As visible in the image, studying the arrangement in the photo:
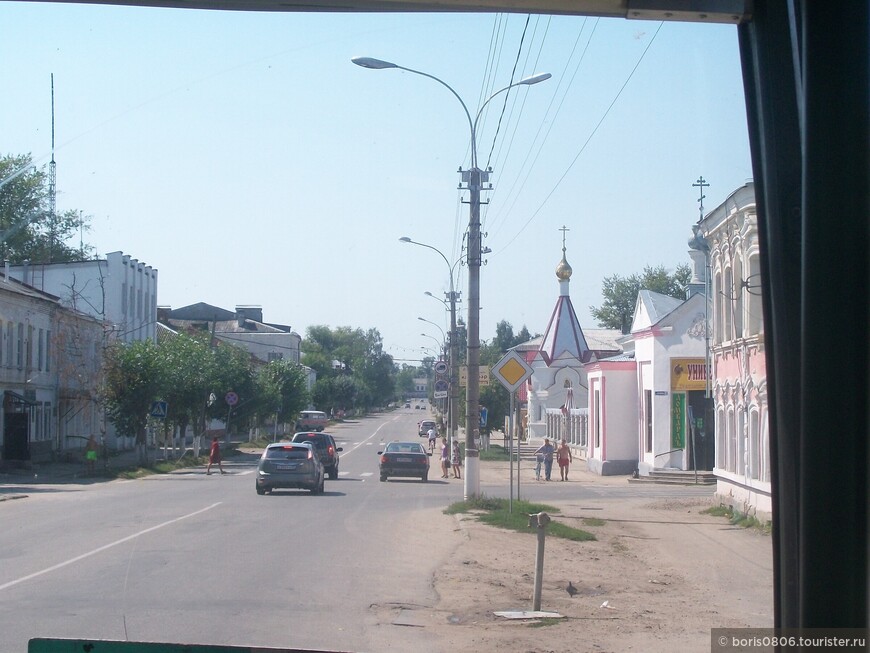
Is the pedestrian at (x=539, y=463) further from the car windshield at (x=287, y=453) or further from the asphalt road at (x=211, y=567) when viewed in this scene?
the car windshield at (x=287, y=453)

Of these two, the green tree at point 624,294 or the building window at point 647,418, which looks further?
the green tree at point 624,294

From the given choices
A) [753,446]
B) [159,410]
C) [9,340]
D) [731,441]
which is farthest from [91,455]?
[753,446]

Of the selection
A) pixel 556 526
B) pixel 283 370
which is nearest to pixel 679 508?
pixel 556 526

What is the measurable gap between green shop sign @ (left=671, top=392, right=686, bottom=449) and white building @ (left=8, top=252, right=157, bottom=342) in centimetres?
1951

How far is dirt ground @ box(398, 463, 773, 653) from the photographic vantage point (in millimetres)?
8719

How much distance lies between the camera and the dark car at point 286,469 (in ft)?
85.0

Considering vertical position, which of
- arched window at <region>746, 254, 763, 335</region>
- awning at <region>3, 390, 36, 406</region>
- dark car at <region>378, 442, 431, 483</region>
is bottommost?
dark car at <region>378, 442, 431, 483</region>

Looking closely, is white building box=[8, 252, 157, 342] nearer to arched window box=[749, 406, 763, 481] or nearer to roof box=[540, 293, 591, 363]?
roof box=[540, 293, 591, 363]

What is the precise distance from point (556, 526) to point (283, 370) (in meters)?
54.5

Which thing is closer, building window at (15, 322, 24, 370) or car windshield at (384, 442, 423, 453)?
car windshield at (384, 442, 423, 453)

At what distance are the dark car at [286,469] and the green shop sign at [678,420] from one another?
16.1 m

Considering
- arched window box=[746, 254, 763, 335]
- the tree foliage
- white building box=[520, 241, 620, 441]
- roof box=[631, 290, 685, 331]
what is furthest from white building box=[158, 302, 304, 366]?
arched window box=[746, 254, 763, 335]

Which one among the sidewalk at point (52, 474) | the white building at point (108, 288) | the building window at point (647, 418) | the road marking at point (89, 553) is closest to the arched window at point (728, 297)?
the road marking at point (89, 553)

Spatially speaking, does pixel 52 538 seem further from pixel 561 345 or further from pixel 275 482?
pixel 561 345
